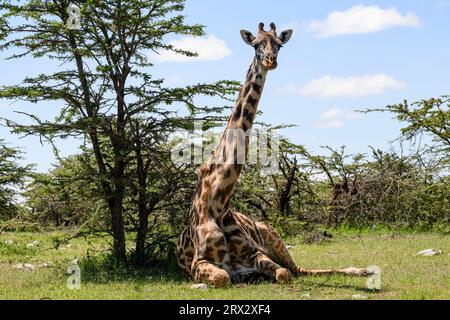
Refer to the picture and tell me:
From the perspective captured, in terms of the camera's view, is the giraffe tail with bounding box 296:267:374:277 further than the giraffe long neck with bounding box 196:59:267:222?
Yes

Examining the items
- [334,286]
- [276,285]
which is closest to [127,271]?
[276,285]

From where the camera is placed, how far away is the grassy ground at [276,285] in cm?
856

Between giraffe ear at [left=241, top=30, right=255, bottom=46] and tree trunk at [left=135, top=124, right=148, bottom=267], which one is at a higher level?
giraffe ear at [left=241, top=30, right=255, bottom=46]

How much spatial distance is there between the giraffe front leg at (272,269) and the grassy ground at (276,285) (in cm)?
14

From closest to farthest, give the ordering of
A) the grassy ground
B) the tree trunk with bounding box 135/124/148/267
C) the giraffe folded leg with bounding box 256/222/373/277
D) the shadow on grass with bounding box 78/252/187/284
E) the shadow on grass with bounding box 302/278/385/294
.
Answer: the grassy ground → the shadow on grass with bounding box 302/278/385/294 → the shadow on grass with bounding box 78/252/187/284 → the giraffe folded leg with bounding box 256/222/373/277 → the tree trunk with bounding box 135/124/148/267

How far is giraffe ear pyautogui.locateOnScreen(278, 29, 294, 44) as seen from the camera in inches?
382

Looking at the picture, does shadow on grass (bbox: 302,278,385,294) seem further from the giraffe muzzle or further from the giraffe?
the giraffe muzzle

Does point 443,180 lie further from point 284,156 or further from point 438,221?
point 284,156

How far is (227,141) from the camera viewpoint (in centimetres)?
980

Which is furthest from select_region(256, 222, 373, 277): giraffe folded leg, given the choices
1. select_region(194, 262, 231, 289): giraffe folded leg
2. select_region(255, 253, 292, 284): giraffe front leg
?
select_region(194, 262, 231, 289): giraffe folded leg

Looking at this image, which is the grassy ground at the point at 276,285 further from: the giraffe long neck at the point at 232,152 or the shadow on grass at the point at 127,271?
the giraffe long neck at the point at 232,152

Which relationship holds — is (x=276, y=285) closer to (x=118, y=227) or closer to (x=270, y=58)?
(x=270, y=58)
